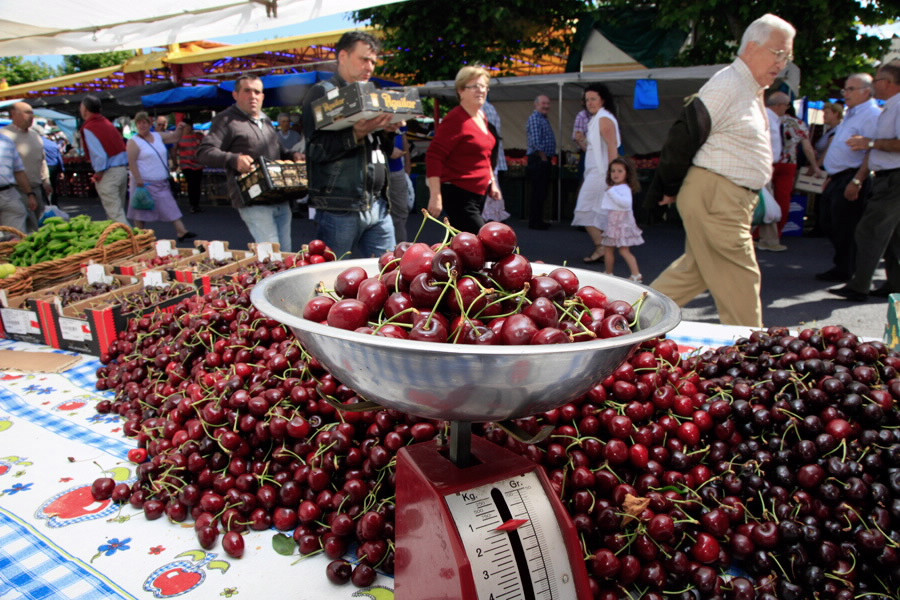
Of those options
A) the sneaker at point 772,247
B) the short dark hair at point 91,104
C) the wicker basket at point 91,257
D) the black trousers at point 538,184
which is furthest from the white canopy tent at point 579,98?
the wicker basket at point 91,257

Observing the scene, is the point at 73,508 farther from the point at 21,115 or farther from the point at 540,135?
the point at 540,135

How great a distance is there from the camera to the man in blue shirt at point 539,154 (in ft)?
28.2

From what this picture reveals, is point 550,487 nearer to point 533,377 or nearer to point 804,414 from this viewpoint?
point 533,377

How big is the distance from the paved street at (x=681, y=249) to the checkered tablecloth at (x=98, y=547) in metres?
1.52

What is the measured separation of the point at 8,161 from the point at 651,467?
6511 millimetres

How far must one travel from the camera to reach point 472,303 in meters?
0.95

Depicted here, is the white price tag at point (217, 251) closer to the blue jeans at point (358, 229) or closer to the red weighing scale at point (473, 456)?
the blue jeans at point (358, 229)

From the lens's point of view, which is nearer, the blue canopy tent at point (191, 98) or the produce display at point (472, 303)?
the produce display at point (472, 303)

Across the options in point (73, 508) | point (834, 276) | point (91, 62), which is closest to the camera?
point (73, 508)

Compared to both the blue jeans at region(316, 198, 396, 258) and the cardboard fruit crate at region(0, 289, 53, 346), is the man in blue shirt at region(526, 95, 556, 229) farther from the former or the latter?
the cardboard fruit crate at region(0, 289, 53, 346)

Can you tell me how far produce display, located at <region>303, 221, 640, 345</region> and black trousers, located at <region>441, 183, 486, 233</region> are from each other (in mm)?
3477

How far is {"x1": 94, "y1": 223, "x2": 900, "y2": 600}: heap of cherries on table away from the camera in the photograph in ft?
4.12

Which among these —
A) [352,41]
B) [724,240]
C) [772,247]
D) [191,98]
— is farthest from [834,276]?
[191,98]

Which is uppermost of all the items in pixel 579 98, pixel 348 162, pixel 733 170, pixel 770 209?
pixel 579 98
